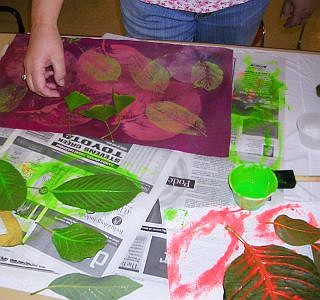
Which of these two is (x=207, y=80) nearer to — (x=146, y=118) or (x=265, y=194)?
(x=146, y=118)

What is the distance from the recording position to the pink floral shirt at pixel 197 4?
0.81 meters

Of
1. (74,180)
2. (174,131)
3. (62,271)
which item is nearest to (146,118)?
(174,131)

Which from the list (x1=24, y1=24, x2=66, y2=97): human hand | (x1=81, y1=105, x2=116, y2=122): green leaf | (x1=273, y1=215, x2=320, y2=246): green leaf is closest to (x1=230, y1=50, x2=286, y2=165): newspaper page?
(x1=273, y1=215, x2=320, y2=246): green leaf

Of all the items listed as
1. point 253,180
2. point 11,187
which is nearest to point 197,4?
point 253,180

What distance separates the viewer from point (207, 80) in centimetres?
78

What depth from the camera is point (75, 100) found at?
748 mm

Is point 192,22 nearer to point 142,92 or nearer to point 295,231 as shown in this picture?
point 142,92

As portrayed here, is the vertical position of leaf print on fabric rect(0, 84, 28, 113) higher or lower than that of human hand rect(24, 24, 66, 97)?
lower

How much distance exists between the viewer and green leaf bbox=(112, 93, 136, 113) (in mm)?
736

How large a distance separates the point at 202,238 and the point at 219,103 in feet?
0.90

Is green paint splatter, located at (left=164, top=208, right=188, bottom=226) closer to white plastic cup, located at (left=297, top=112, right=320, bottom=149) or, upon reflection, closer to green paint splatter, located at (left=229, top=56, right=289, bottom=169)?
green paint splatter, located at (left=229, top=56, right=289, bottom=169)

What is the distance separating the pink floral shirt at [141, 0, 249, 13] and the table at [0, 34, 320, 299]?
93mm

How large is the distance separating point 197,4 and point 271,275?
1.77ft

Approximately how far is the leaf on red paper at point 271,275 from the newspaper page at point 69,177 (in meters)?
0.15
